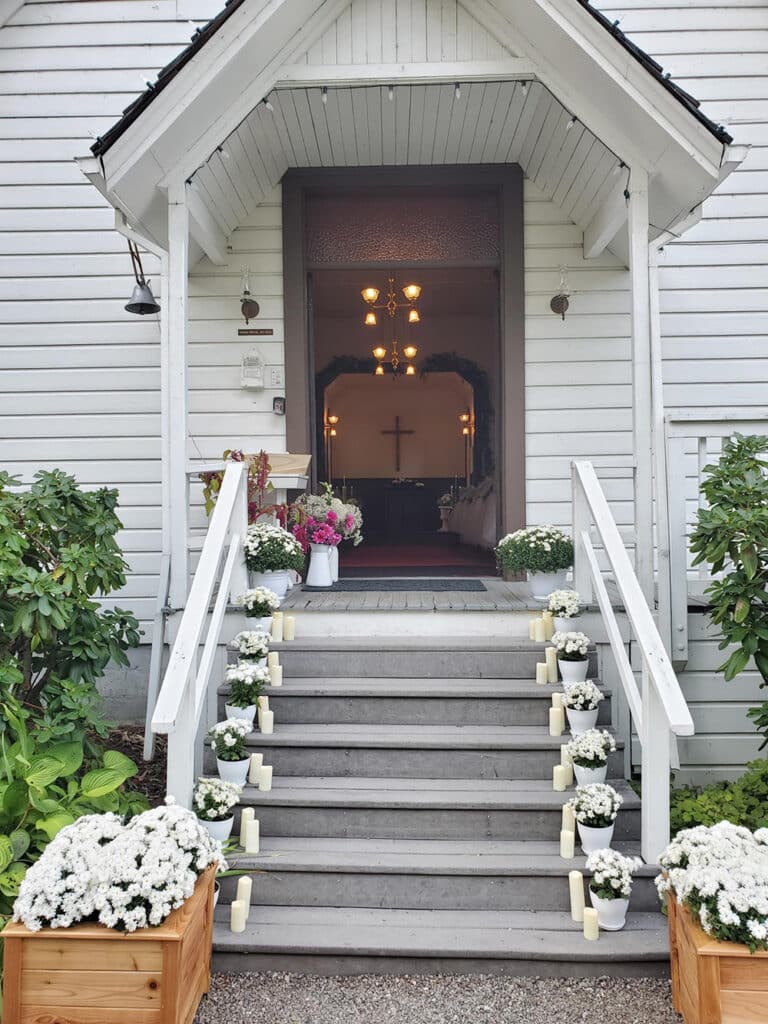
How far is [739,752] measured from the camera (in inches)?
140

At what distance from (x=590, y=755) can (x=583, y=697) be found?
0.91 feet

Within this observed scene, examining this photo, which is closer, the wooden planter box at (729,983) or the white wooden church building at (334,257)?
the wooden planter box at (729,983)

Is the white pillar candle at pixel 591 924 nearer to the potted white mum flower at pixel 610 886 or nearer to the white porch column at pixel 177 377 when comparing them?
the potted white mum flower at pixel 610 886

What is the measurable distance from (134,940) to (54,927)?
0.22m

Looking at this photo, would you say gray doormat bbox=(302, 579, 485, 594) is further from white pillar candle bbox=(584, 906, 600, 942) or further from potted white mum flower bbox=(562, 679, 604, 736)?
white pillar candle bbox=(584, 906, 600, 942)

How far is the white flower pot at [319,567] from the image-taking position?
444 cm

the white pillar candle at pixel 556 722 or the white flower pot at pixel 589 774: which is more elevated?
A: the white pillar candle at pixel 556 722

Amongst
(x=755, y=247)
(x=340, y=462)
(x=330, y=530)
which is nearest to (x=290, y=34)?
(x=330, y=530)

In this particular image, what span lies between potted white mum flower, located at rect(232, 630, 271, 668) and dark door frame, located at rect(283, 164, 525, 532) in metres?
2.03

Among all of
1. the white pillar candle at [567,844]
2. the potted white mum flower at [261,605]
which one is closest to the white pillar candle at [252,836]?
the potted white mum flower at [261,605]

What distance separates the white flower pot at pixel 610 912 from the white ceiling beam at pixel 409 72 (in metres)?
3.76

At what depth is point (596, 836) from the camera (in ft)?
8.10

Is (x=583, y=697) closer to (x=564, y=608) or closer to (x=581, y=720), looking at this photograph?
(x=581, y=720)

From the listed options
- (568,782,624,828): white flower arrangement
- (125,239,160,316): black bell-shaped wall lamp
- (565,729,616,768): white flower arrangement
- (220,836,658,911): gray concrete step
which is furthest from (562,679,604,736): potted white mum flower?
(125,239,160,316): black bell-shaped wall lamp
